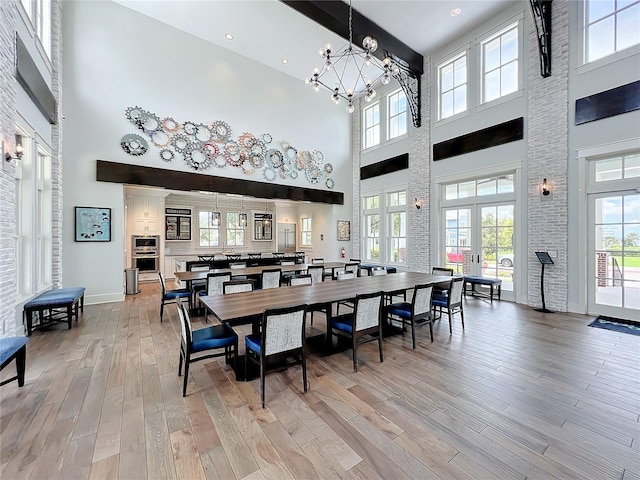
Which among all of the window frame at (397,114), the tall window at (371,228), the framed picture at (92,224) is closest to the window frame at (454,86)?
the window frame at (397,114)

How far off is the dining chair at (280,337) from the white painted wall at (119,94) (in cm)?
530

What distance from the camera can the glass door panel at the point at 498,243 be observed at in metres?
5.90

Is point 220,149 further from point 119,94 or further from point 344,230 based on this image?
point 344,230

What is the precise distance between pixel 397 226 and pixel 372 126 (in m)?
3.56

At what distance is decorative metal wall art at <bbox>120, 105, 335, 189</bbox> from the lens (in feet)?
20.6

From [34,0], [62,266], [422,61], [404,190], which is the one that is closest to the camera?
[34,0]

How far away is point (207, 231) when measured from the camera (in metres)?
9.88

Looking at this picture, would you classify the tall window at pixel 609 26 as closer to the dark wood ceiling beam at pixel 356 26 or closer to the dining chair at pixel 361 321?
the dark wood ceiling beam at pixel 356 26

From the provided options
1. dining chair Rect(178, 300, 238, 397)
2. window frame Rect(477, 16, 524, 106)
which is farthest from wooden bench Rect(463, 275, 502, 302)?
dining chair Rect(178, 300, 238, 397)

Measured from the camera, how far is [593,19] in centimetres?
473

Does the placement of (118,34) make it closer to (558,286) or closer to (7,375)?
(7,375)

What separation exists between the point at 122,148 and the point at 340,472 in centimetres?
710

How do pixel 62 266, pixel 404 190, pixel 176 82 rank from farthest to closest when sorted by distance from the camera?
pixel 404 190, pixel 176 82, pixel 62 266

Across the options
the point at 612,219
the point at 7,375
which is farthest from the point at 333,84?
the point at 7,375
